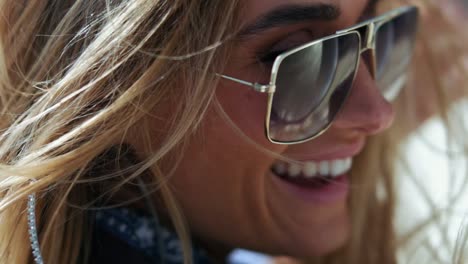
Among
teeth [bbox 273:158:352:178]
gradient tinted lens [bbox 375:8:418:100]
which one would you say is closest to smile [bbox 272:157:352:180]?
teeth [bbox 273:158:352:178]

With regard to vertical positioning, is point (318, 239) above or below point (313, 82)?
below

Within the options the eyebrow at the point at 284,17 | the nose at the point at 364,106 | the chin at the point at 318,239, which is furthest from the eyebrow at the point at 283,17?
the chin at the point at 318,239

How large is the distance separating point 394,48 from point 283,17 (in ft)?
1.73

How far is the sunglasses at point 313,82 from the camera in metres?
1.17

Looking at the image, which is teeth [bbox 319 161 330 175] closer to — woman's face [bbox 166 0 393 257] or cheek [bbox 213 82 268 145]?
woman's face [bbox 166 0 393 257]

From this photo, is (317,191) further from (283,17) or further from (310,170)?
(283,17)

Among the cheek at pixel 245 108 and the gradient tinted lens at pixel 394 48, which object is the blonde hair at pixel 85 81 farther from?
the gradient tinted lens at pixel 394 48

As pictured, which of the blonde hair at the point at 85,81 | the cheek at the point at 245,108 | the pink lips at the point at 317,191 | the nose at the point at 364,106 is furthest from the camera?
the pink lips at the point at 317,191

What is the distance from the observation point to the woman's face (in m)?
1.18

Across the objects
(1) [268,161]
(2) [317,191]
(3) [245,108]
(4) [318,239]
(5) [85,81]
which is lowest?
(4) [318,239]

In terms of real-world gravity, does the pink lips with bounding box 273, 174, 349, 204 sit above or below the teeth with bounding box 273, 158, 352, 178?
below

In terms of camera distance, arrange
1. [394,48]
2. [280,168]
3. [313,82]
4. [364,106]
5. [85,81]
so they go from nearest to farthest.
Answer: [85,81] < [313,82] < [364,106] < [280,168] < [394,48]

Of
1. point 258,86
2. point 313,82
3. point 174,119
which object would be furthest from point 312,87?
point 174,119

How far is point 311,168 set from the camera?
1.51m
